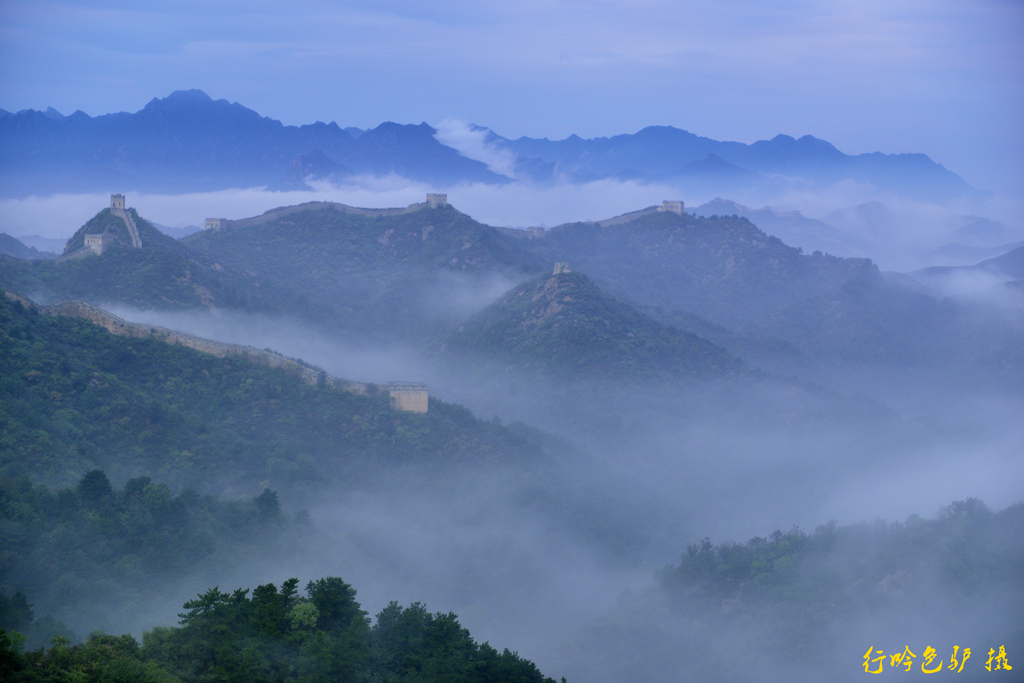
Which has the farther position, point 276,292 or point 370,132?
point 370,132

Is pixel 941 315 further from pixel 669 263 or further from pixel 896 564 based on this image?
pixel 896 564

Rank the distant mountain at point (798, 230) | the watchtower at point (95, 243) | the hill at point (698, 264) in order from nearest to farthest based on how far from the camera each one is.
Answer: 1. the watchtower at point (95, 243)
2. the hill at point (698, 264)
3. the distant mountain at point (798, 230)

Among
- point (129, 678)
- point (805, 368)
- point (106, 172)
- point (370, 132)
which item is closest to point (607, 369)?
point (805, 368)

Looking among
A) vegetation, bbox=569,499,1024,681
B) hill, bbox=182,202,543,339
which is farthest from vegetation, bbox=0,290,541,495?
hill, bbox=182,202,543,339

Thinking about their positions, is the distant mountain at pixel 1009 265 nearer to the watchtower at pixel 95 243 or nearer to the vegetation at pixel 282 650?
the watchtower at pixel 95 243

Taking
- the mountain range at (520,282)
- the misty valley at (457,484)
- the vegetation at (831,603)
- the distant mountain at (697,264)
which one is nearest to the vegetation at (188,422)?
the misty valley at (457,484)

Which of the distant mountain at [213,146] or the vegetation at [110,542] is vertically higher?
the distant mountain at [213,146]

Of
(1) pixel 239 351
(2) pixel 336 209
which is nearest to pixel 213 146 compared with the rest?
(2) pixel 336 209

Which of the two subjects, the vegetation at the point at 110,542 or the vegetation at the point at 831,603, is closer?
the vegetation at the point at 110,542
